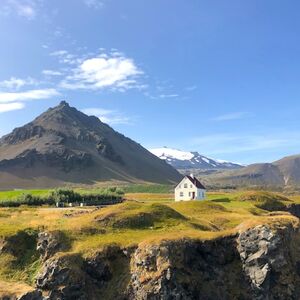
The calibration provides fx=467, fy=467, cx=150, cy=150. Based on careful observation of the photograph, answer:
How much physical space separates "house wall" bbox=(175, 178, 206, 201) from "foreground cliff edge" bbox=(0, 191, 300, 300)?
59692 millimetres

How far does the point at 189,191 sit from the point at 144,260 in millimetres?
72649

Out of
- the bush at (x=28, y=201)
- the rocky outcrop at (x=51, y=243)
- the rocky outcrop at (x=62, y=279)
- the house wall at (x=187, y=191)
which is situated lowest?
the rocky outcrop at (x=62, y=279)

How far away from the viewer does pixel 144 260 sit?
50.6 m

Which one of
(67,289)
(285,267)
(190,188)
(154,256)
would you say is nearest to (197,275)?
(154,256)

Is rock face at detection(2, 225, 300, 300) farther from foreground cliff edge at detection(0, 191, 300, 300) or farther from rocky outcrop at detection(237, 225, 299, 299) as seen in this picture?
foreground cliff edge at detection(0, 191, 300, 300)

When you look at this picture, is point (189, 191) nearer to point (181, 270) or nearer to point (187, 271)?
point (187, 271)

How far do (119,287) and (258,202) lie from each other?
5939 cm

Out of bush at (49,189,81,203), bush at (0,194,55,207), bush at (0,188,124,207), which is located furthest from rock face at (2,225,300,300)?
bush at (49,189,81,203)

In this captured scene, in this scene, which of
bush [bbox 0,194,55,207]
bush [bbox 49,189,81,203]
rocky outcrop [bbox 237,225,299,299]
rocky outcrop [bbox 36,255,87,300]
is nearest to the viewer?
rocky outcrop [bbox 36,255,87,300]

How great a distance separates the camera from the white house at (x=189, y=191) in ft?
398

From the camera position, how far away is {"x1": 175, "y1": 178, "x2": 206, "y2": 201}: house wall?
121306mm

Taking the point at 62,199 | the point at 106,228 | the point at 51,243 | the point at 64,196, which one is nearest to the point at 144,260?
the point at 106,228

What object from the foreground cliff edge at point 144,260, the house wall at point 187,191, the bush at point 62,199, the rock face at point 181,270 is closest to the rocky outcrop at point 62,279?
the rock face at point 181,270

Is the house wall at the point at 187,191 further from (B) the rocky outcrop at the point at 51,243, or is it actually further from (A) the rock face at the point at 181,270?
(B) the rocky outcrop at the point at 51,243
